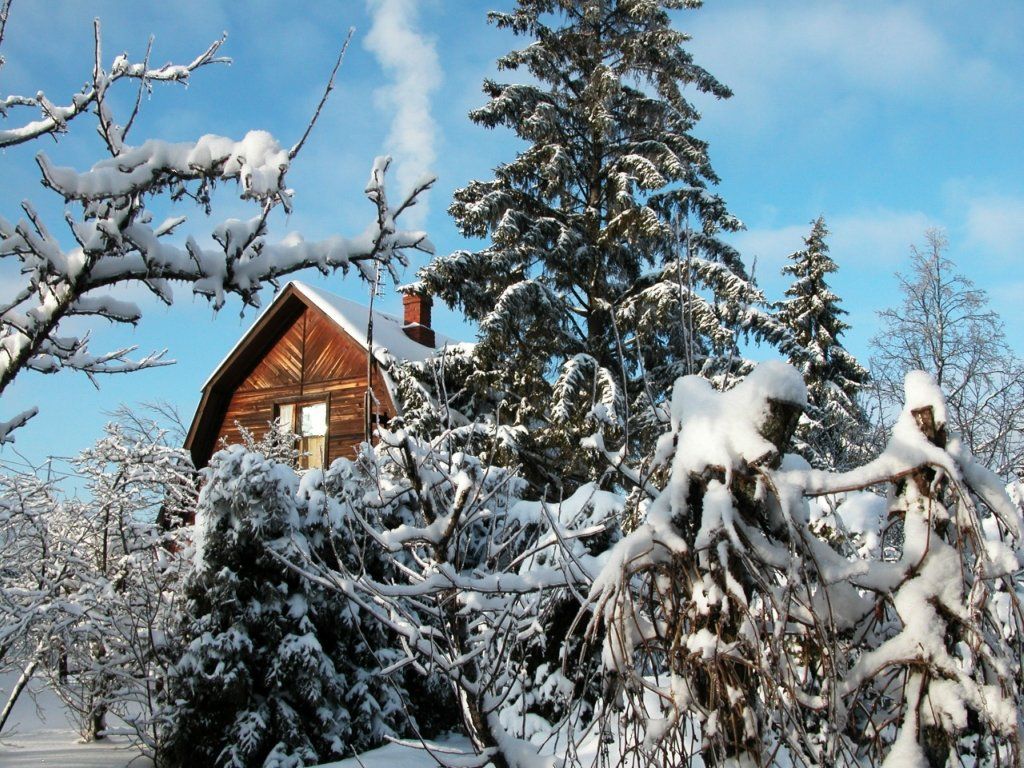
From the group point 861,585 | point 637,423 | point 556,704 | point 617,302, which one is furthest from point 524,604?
point 617,302

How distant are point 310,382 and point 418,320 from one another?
3217 millimetres

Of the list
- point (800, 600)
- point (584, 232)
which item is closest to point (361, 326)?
point (584, 232)

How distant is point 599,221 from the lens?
16.3 metres

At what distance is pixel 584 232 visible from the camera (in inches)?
645

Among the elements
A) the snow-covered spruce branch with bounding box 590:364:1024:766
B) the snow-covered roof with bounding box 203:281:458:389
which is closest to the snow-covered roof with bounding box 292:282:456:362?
the snow-covered roof with bounding box 203:281:458:389

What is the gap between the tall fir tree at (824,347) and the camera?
19906mm

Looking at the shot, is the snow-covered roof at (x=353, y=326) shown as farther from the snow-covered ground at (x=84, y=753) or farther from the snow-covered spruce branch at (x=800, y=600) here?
the snow-covered spruce branch at (x=800, y=600)

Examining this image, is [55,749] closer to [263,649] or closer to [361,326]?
[263,649]

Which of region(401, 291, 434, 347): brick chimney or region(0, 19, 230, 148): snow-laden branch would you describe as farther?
region(401, 291, 434, 347): brick chimney

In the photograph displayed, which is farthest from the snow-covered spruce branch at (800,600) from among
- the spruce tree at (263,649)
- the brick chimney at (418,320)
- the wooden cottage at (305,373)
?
the brick chimney at (418,320)

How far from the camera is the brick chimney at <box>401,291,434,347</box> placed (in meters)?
19.0

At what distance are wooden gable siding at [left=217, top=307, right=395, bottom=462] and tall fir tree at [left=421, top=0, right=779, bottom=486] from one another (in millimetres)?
3832

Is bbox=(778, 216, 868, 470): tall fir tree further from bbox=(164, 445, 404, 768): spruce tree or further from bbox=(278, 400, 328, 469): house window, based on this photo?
bbox=(164, 445, 404, 768): spruce tree

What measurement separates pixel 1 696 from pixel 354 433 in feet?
32.7
